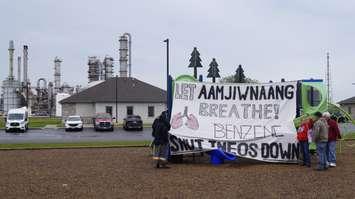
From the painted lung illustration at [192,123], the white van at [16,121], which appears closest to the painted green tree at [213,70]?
the painted lung illustration at [192,123]

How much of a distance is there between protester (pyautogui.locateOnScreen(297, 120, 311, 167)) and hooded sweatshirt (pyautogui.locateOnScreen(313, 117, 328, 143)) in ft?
1.77

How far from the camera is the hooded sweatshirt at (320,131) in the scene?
53.6 ft

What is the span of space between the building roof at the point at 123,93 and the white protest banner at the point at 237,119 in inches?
1909

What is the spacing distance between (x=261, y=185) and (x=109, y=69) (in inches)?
3435

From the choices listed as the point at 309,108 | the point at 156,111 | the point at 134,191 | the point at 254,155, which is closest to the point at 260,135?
the point at 254,155

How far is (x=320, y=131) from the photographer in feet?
53.9

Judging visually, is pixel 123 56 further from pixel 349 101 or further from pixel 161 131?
pixel 161 131

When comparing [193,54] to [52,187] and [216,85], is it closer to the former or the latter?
[216,85]

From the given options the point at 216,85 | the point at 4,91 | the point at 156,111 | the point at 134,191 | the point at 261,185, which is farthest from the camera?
the point at 4,91

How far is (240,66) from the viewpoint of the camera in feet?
84.1

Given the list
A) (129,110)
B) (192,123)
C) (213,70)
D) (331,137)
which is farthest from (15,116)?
(331,137)

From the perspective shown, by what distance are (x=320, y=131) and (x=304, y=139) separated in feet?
2.76

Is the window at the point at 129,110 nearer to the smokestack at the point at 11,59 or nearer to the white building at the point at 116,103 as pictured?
the white building at the point at 116,103

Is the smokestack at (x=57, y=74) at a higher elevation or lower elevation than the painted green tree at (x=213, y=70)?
higher
